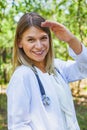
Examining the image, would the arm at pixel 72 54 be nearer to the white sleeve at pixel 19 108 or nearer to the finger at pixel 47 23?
the finger at pixel 47 23

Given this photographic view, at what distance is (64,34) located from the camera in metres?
2.53

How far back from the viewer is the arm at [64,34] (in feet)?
8.15

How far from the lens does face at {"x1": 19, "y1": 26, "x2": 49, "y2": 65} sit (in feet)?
8.53

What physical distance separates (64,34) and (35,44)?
217mm

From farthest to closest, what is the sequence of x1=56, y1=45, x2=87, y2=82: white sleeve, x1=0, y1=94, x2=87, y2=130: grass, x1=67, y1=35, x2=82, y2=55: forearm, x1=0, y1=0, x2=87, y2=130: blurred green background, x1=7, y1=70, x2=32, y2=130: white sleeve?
1. x1=0, y1=94, x2=87, y2=130: grass
2. x1=0, y1=0, x2=87, y2=130: blurred green background
3. x1=56, y1=45, x2=87, y2=82: white sleeve
4. x1=67, y1=35, x2=82, y2=55: forearm
5. x1=7, y1=70, x2=32, y2=130: white sleeve

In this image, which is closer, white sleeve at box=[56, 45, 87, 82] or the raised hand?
the raised hand

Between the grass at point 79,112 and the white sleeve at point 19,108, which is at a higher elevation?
the white sleeve at point 19,108

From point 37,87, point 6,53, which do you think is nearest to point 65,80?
point 37,87

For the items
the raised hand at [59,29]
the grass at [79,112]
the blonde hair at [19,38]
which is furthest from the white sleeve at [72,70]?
the grass at [79,112]

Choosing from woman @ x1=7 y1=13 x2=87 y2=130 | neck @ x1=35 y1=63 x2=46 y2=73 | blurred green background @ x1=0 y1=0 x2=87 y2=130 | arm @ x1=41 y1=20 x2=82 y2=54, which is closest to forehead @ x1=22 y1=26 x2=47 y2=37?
woman @ x1=7 y1=13 x2=87 y2=130

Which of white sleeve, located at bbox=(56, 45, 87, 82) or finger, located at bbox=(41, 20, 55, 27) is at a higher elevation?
finger, located at bbox=(41, 20, 55, 27)

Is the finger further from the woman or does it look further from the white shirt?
the white shirt

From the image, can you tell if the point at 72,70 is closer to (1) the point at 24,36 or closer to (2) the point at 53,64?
(2) the point at 53,64

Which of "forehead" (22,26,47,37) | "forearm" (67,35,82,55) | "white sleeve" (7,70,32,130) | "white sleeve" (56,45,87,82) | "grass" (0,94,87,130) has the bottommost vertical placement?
"grass" (0,94,87,130)
